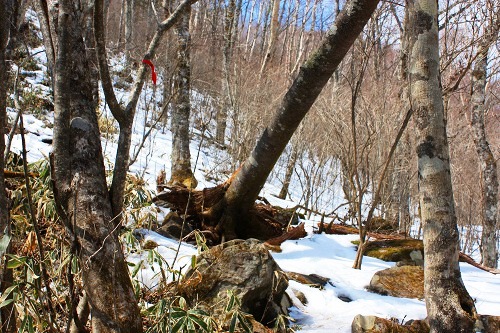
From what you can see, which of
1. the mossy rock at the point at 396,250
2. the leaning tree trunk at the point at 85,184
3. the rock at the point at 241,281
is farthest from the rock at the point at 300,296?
the leaning tree trunk at the point at 85,184

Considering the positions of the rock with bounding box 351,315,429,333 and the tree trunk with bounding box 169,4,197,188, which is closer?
the rock with bounding box 351,315,429,333

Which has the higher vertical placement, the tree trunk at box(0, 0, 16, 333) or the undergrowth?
the tree trunk at box(0, 0, 16, 333)

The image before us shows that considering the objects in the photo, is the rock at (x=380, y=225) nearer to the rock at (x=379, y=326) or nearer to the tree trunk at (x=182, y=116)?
the tree trunk at (x=182, y=116)

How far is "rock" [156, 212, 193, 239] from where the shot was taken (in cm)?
316

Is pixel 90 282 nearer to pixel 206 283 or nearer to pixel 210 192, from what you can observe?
pixel 206 283

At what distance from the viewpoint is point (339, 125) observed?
4.66 meters

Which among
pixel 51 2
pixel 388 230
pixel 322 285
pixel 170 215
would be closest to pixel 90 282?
pixel 51 2

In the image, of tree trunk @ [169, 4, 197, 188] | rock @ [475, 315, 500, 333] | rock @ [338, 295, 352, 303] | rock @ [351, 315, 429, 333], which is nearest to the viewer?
rock @ [475, 315, 500, 333]

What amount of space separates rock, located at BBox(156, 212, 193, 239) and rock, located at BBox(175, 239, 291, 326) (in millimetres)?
973

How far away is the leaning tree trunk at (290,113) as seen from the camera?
2.43 metres

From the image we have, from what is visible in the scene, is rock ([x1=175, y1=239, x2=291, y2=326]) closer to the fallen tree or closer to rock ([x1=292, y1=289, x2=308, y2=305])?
rock ([x1=292, y1=289, x2=308, y2=305])

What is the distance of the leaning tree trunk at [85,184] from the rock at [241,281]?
0.61 metres

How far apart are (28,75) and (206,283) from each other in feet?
27.3

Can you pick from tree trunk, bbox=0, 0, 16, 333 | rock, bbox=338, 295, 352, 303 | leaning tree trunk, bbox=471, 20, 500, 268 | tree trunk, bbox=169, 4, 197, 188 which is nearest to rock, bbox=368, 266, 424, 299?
rock, bbox=338, 295, 352, 303
